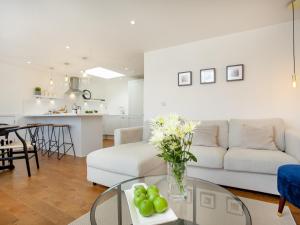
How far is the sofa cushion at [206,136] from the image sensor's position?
8.87ft

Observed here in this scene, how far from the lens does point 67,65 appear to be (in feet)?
17.0

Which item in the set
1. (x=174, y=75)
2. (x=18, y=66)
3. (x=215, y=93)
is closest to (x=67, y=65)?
(x=18, y=66)

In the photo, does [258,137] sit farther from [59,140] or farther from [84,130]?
[59,140]

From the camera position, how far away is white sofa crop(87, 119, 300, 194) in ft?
6.82

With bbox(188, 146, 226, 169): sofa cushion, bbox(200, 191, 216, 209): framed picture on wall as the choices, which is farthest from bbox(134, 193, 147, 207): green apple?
A: bbox(188, 146, 226, 169): sofa cushion

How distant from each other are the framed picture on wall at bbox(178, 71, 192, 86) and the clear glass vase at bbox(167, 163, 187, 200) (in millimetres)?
2593

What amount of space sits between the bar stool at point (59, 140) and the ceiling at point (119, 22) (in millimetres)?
1777

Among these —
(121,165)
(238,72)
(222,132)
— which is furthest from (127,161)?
(238,72)

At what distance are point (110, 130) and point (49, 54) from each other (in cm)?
381

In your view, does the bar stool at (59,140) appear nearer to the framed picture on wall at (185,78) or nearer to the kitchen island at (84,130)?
the kitchen island at (84,130)

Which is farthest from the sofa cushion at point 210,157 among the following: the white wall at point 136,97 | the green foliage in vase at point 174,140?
the white wall at point 136,97

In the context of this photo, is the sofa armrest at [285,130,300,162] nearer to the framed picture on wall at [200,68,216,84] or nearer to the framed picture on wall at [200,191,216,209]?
the framed picture on wall at [200,191,216,209]

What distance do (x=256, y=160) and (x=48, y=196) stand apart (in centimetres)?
247

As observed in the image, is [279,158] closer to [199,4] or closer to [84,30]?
[199,4]
